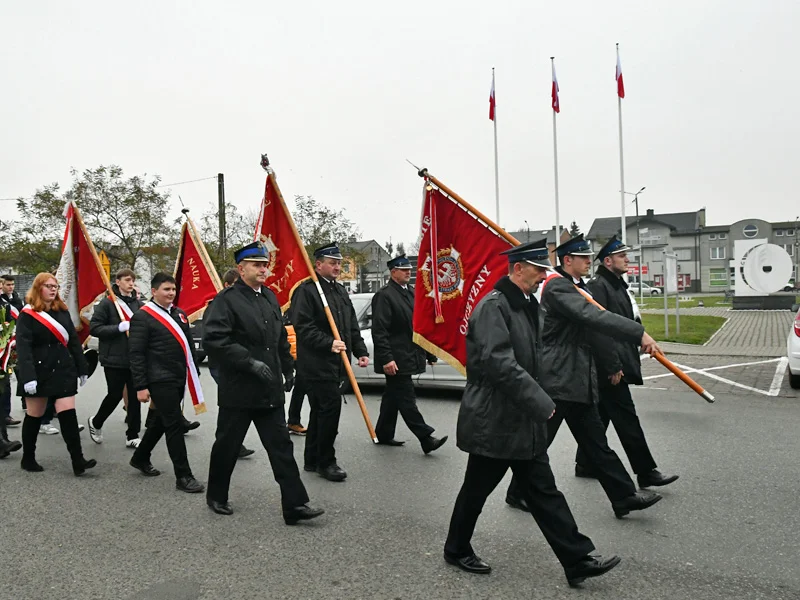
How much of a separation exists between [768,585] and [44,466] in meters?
5.94

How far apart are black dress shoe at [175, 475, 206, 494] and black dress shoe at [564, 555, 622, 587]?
314 centimetres

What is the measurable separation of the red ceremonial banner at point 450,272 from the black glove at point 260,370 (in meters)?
1.89

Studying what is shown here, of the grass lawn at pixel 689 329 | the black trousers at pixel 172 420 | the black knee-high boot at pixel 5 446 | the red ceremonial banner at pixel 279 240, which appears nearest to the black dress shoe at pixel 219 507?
the black trousers at pixel 172 420

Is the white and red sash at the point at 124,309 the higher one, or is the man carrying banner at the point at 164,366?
the white and red sash at the point at 124,309

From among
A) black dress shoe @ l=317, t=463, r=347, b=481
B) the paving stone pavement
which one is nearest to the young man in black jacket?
black dress shoe @ l=317, t=463, r=347, b=481

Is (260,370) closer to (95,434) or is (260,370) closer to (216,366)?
(216,366)

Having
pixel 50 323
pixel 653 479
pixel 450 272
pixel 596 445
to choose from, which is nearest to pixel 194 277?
pixel 50 323

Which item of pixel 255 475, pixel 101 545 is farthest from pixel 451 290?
pixel 101 545

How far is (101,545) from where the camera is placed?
4.49 metres

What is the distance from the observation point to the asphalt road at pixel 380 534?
3770 mm

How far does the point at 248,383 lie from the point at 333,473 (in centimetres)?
137

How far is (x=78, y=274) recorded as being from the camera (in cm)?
Result: 842

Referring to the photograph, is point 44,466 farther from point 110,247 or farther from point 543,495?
point 110,247

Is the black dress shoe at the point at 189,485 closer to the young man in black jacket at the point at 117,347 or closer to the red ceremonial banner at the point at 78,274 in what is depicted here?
the young man in black jacket at the point at 117,347
